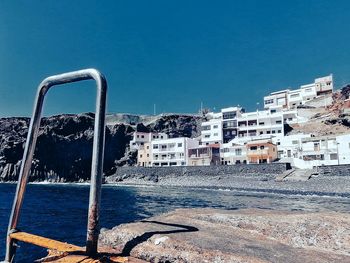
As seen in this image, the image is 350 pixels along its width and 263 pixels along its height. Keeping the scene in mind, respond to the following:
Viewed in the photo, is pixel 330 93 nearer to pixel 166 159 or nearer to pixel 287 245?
pixel 166 159

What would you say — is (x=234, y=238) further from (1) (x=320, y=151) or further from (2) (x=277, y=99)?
(2) (x=277, y=99)

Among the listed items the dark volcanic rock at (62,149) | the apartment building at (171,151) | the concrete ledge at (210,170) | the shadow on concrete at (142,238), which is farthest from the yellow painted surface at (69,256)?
the dark volcanic rock at (62,149)

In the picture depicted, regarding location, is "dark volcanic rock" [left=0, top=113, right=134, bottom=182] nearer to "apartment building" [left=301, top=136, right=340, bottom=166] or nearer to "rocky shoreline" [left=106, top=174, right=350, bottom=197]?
"rocky shoreline" [left=106, top=174, right=350, bottom=197]

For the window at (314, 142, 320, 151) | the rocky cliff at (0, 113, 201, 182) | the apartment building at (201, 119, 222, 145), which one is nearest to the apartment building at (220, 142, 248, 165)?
the apartment building at (201, 119, 222, 145)

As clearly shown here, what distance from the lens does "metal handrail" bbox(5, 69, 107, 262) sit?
7164 mm

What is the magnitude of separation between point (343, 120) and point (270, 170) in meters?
35.1

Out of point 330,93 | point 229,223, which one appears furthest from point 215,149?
point 229,223

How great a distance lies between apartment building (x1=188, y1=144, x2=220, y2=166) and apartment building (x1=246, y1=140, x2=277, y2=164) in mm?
11945

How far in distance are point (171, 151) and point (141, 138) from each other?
20.9 meters

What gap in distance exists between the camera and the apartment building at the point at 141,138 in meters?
123

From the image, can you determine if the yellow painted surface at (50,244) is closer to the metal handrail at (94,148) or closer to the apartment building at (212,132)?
the metal handrail at (94,148)

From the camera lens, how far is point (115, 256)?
24.2 feet

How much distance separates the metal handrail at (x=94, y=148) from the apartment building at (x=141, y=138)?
113m

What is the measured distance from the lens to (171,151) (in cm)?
10725
